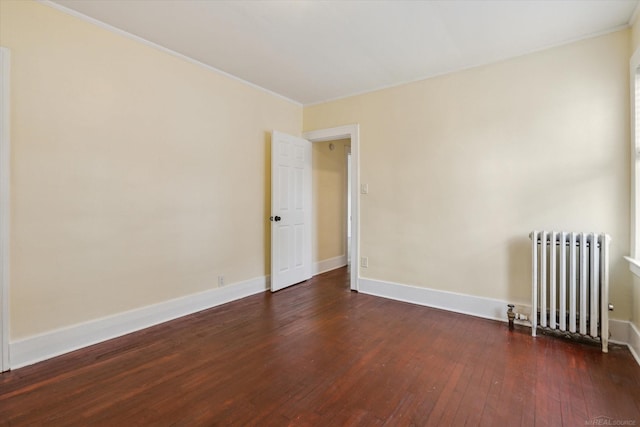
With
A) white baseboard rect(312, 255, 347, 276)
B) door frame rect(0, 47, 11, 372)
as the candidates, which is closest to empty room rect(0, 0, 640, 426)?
door frame rect(0, 47, 11, 372)

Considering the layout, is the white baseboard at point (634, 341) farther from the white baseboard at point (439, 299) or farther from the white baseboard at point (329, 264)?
the white baseboard at point (329, 264)

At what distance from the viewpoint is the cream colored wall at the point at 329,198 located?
5.02m

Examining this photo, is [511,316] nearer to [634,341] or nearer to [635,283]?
[634,341]

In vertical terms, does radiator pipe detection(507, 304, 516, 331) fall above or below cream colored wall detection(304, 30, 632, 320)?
below

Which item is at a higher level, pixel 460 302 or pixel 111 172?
pixel 111 172

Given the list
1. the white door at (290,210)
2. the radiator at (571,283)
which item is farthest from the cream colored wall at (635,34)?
the white door at (290,210)

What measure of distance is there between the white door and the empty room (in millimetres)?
248

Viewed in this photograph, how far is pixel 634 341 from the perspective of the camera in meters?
2.39

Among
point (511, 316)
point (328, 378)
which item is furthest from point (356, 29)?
point (511, 316)

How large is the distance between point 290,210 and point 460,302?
2.38m

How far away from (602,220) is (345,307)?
2511 mm

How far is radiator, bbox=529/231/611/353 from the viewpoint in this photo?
2.46m

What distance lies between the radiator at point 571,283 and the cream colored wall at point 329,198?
3024mm

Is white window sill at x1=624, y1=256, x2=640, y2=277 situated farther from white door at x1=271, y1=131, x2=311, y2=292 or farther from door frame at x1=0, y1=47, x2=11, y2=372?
door frame at x1=0, y1=47, x2=11, y2=372
